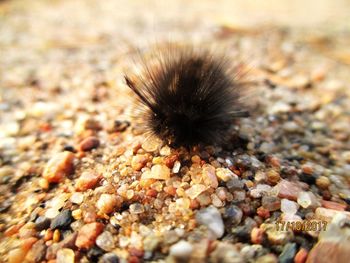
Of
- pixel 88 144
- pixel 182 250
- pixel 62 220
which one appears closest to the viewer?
pixel 182 250

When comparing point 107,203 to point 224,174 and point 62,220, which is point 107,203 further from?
point 224,174

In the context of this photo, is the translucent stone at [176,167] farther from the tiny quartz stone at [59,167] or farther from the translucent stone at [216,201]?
the tiny quartz stone at [59,167]

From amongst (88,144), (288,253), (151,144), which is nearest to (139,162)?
(151,144)

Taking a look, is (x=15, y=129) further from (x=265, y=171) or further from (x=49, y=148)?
(x=265, y=171)

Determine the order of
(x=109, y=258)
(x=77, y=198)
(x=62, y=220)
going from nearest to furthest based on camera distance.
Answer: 1. (x=109, y=258)
2. (x=62, y=220)
3. (x=77, y=198)

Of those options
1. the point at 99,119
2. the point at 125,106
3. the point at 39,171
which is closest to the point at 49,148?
the point at 39,171

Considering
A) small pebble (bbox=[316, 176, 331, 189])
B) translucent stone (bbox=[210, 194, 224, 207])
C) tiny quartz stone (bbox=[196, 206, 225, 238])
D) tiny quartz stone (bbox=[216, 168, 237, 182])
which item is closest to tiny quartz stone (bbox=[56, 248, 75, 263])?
tiny quartz stone (bbox=[196, 206, 225, 238])
